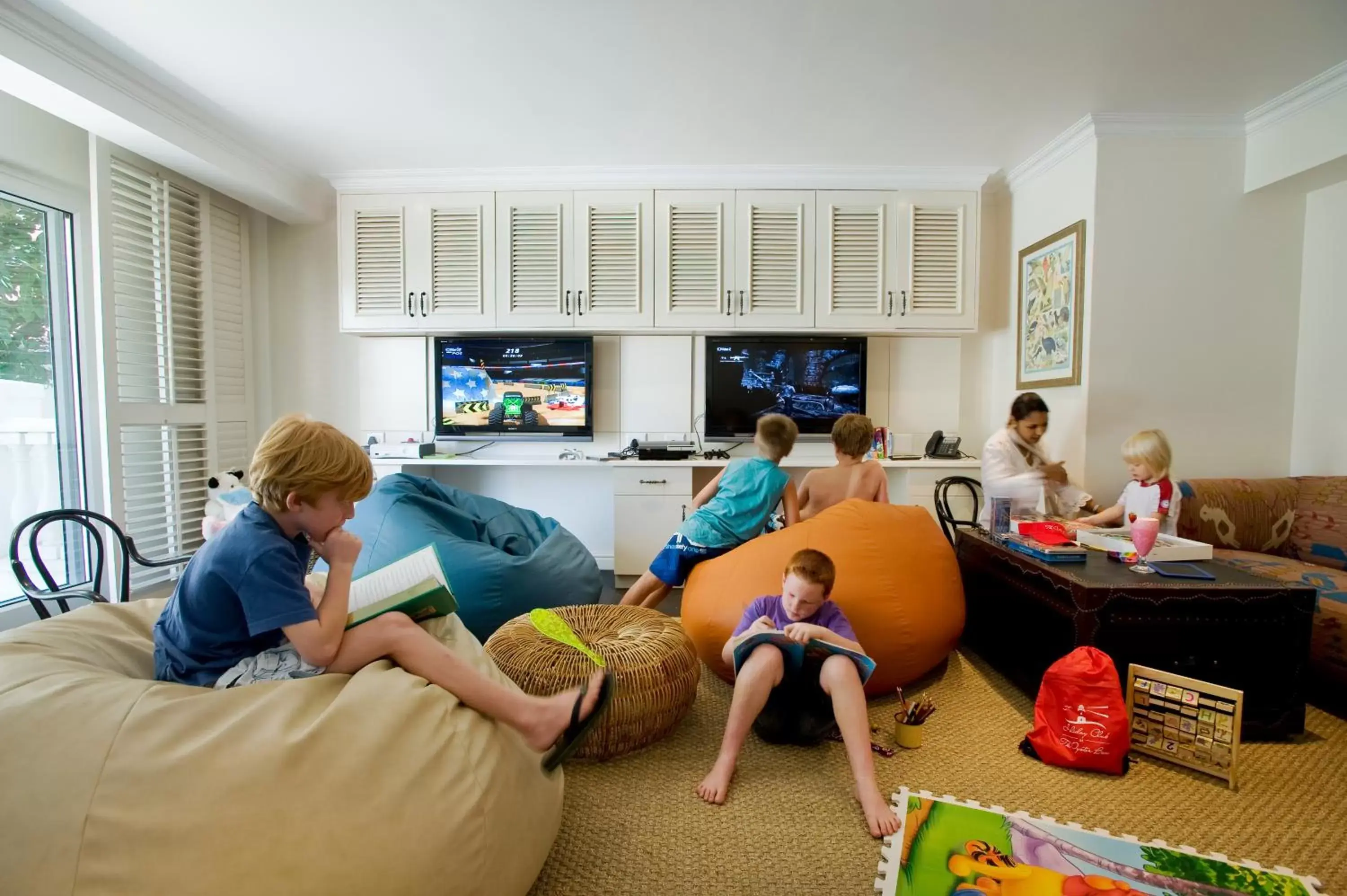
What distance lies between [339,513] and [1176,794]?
2403mm

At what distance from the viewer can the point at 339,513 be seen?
1.35 meters

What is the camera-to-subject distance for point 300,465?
1.26 meters

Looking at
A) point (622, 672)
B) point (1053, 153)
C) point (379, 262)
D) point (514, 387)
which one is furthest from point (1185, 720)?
point (379, 262)

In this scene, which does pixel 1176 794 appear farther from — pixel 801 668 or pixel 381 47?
pixel 381 47

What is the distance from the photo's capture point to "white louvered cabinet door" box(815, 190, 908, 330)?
3.89 metres

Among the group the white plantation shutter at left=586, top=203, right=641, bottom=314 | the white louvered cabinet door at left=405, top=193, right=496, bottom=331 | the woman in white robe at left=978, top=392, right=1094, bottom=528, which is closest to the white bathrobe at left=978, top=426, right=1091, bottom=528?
the woman in white robe at left=978, top=392, right=1094, bottom=528

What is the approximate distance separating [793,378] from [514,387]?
6.31ft

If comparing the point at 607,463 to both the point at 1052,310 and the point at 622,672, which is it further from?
the point at 1052,310

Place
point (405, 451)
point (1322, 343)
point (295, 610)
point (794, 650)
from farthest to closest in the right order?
point (405, 451) < point (1322, 343) < point (794, 650) < point (295, 610)

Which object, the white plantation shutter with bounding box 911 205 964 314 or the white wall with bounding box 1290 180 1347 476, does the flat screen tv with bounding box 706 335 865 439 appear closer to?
the white plantation shutter with bounding box 911 205 964 314

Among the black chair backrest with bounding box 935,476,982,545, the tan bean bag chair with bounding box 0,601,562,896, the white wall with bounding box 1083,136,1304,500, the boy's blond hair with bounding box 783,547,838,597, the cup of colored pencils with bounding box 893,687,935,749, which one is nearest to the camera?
the tan bean bag chair with bounding box 0,601,562,896

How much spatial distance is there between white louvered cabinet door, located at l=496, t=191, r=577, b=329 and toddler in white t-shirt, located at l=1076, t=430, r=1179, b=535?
315 cm

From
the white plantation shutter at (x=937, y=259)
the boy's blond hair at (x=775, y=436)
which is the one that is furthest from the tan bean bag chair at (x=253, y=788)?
the white plantation shutter at (x=937, y=259)

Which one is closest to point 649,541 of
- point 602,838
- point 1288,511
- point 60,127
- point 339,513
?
point 602,838
